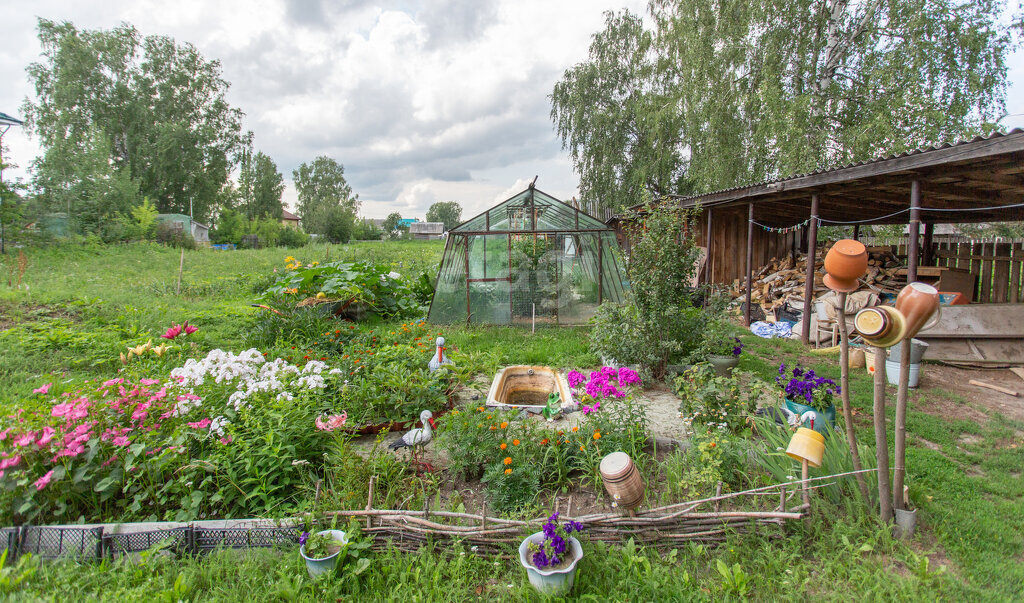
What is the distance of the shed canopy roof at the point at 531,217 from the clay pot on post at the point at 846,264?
564 cm

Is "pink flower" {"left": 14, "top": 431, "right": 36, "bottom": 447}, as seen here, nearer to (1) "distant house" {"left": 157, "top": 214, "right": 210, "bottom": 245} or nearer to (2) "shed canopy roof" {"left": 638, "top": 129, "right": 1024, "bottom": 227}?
(2) "shed canopy roof" {"left": 638, "top": 129, "right": 1024, "bottom": 227}

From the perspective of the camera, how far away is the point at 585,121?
17406 millimetres

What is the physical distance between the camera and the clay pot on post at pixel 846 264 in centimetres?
217

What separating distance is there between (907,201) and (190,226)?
104ft

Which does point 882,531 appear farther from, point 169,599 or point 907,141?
point 907,141

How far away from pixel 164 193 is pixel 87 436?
1294 inches

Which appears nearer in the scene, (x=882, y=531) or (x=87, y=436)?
(x=882, y=531)

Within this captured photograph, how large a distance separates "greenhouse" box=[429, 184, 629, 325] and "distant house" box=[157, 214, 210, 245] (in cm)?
1961

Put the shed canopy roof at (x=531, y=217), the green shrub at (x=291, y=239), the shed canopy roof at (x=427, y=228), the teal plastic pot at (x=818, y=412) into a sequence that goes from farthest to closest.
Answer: the shed canopy roof at (x=427, y=228), the green shrub at (x=291, y=239), the shed canopy roof at (x=531, y=217), the teal plastic pot at (x=818, y=412)

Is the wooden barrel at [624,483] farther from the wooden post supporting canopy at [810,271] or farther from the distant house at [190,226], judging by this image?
the distant house at [190,226]

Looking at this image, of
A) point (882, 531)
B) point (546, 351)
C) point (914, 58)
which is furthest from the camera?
point (914, 58)

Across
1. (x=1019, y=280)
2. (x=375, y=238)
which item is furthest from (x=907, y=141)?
(x=375, y=238)

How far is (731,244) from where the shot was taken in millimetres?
11984

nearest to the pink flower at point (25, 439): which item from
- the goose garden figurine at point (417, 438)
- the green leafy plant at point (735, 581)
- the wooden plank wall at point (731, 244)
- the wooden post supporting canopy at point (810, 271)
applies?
the goose garden figurine at point (417, 438)
